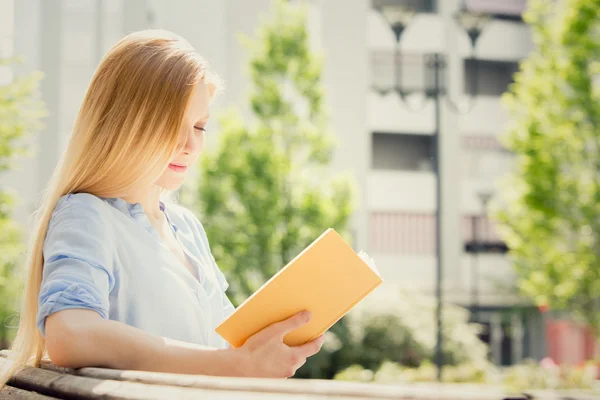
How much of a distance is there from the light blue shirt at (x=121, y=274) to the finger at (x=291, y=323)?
0.25 m

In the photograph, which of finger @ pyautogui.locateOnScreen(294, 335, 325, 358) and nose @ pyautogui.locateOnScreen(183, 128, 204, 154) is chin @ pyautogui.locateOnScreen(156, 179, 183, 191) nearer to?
nose @ pyautogui.locateOnScreen(183, 128, 204, 154)

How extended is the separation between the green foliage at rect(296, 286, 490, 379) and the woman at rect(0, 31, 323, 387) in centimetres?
1303

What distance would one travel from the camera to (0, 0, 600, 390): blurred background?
13312mm

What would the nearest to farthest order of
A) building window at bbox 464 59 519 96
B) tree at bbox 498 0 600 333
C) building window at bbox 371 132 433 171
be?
tree at bbox 498 0 600 333 < building window at bbox 371 132 433 171 < building window at bbox 464 59 519 96

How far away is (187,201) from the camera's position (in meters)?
15.2

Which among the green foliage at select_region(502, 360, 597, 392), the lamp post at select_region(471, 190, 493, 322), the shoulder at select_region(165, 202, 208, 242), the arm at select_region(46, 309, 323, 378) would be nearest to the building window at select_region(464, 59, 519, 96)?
the lamp post at select_region(471, 190, 493, 322)

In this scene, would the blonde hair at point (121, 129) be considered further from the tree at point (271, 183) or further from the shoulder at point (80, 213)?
the tree at point (271, 183)

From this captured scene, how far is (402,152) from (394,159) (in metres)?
0.35

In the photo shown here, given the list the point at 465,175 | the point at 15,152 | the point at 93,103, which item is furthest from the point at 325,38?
the point at 93,103

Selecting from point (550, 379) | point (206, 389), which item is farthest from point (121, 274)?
point (550, 379)

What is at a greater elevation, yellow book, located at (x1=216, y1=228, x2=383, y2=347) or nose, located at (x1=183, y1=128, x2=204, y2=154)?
nose, located at (x1=183, y1=128, x2=204, y2=154)

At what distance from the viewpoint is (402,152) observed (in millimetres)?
24203

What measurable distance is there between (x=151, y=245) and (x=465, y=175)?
23.1 m

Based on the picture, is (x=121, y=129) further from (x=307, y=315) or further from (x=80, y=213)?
(x=307, y=315)
